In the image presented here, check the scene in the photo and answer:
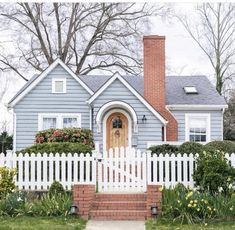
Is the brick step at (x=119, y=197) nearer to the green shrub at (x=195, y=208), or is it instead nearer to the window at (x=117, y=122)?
the green shrub at (x=195, y=208)

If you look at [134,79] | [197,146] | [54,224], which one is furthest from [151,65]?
[54,224]

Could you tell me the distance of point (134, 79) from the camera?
2484 centimetres

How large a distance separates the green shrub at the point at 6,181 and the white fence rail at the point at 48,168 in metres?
0.68

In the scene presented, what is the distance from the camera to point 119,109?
19953mm

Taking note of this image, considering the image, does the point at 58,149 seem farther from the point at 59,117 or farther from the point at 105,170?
the point at 59,117

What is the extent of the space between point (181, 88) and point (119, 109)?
506 centimetres

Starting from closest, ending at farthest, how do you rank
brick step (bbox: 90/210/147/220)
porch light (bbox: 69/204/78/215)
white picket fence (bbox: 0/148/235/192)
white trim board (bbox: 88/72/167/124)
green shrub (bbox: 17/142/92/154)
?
1. porch light (bbox: 69/204/78/215)
2. brick step (bbox: 90/210/147/220)
3. white picket fence (bbox: 0/148/235/192)
4. green shrub (bbox: 17/142/92/154)
5. white trim board (bbox: 88/72/167/124)

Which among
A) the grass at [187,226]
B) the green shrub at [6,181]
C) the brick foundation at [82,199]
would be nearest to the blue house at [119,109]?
the green shrub at [6,181]

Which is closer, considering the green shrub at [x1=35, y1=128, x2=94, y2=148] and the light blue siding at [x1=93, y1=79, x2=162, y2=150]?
the green shrub at [x1=35, y1=128, x2=94, y2=148]

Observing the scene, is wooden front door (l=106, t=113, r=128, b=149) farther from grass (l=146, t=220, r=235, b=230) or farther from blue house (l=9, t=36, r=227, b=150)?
grass (l=146, t=220, r=235, b=230)

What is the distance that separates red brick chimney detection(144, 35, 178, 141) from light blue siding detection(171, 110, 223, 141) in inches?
12.5

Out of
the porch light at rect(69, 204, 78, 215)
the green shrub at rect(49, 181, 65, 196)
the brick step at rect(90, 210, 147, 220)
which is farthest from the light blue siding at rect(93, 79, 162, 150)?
the porch light at rect(69, 204, 78, 215)

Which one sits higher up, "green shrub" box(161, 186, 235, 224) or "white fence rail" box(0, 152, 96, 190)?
"white fence rail" box(0, 152, 96, 190)

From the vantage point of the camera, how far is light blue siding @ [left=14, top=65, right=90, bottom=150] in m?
20.5
